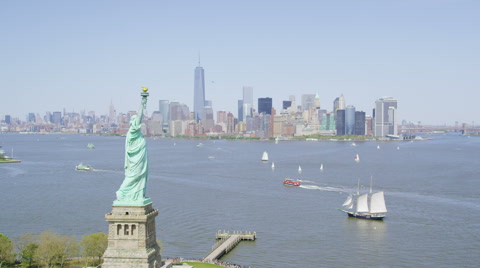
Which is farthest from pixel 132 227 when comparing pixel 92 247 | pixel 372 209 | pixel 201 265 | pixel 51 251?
pixel 372 209

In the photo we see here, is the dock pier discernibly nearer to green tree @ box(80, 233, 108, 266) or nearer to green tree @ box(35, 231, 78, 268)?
green tree @ box(80, 233, 108, 266)

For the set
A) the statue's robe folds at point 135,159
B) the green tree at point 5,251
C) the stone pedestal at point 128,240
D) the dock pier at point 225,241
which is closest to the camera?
the stone pedestal at point 128,240

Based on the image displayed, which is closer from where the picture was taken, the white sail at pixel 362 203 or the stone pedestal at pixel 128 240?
the stone pedestal at pixel 128 240

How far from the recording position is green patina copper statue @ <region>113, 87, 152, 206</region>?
22.0m

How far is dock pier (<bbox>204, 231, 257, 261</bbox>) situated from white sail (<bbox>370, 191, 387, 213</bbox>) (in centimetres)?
1349

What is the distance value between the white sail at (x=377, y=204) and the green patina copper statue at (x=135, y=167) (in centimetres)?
3140

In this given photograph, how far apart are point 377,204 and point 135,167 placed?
32199 millimetres

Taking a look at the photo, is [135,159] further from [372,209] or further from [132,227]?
[372,209]

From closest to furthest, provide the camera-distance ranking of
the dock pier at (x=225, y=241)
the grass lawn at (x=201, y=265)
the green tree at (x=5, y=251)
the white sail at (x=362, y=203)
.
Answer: the green tree at (x=5, y=251), the grass lawn at (x=201, y=265), the dock pier at (x=225, y=241), the white sail at (x=362, y=203)

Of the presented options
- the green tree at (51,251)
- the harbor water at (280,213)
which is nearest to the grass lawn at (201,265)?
the harbor water at (280,213)

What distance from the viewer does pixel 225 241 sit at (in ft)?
128

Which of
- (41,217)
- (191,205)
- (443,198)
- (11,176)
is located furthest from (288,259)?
→ (11,176)

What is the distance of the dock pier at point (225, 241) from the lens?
35.7 meters

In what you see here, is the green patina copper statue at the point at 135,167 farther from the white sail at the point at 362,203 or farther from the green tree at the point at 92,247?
the white sail at the point at 362,203
